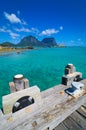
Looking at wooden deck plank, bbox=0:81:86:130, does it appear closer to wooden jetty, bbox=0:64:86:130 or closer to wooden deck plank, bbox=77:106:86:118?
wooden jetty, bbox=0:64:86:130

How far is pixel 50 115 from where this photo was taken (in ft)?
7.79

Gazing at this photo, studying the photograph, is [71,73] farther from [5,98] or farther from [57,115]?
[5,98]

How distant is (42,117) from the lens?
2.31 meters

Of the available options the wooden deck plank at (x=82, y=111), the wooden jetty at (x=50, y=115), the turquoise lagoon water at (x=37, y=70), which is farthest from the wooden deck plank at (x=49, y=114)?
the turquoise lagoon water at (x=37, y=70)

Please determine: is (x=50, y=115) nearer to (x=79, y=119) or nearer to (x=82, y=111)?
(x=79, y=119)

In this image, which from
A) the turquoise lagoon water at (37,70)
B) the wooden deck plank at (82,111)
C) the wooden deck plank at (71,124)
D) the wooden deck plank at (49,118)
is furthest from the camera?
the turquoise lagoon water at (37,70)

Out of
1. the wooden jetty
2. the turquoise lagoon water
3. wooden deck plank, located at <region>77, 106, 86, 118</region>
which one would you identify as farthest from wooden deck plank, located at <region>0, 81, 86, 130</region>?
the turquoise lagoon water

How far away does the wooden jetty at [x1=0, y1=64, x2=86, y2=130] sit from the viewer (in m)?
2.13

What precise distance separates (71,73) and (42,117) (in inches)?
104

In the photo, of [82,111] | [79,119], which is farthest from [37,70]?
[79,119]

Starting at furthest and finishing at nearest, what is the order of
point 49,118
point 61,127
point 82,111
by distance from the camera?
point 82,111 → point 61,127 → point 49,118

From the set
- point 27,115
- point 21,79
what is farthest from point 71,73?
point 27,115

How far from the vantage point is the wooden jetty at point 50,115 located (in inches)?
83.8

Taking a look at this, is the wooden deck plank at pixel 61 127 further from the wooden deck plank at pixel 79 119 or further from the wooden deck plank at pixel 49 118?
the wooden deck plank at pixel 79 119
